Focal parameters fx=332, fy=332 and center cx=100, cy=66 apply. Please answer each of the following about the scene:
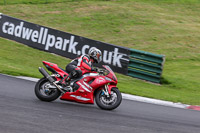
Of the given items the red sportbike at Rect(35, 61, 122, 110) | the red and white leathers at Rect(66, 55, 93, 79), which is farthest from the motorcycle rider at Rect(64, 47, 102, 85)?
the red sportbike at Rect(35, 61, 122, 110)

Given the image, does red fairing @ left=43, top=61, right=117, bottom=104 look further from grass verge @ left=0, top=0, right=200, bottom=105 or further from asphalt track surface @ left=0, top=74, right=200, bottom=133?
grass verge @ left=0, top=0, right=200, bottom=105

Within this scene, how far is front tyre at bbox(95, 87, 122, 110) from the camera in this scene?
870 centimetres

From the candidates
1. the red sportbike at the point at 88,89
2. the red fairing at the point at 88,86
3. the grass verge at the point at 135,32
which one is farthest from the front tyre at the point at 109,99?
the grass verge at the point at 135,32

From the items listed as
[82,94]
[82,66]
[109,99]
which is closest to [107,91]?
[109,99]

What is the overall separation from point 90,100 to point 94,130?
2042 millimetres

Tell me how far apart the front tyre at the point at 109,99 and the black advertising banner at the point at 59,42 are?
6234mm

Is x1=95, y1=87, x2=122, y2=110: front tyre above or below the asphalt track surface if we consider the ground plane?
above

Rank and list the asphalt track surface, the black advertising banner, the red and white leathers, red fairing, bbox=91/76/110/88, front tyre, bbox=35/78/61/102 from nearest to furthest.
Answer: the asphalt track surface, red fairing, bbox=91/76/110/88, the red and white leathers, front tyre, bbox=35/78/61/102, the black advertising banner

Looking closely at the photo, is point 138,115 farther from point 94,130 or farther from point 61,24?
point 61,24

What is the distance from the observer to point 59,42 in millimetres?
16766

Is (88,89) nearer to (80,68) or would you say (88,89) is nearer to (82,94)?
(82,94)

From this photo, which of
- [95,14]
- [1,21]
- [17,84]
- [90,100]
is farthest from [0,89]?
[95,14]

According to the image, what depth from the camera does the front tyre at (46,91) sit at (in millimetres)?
8852

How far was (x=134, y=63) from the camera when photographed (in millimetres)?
14750
